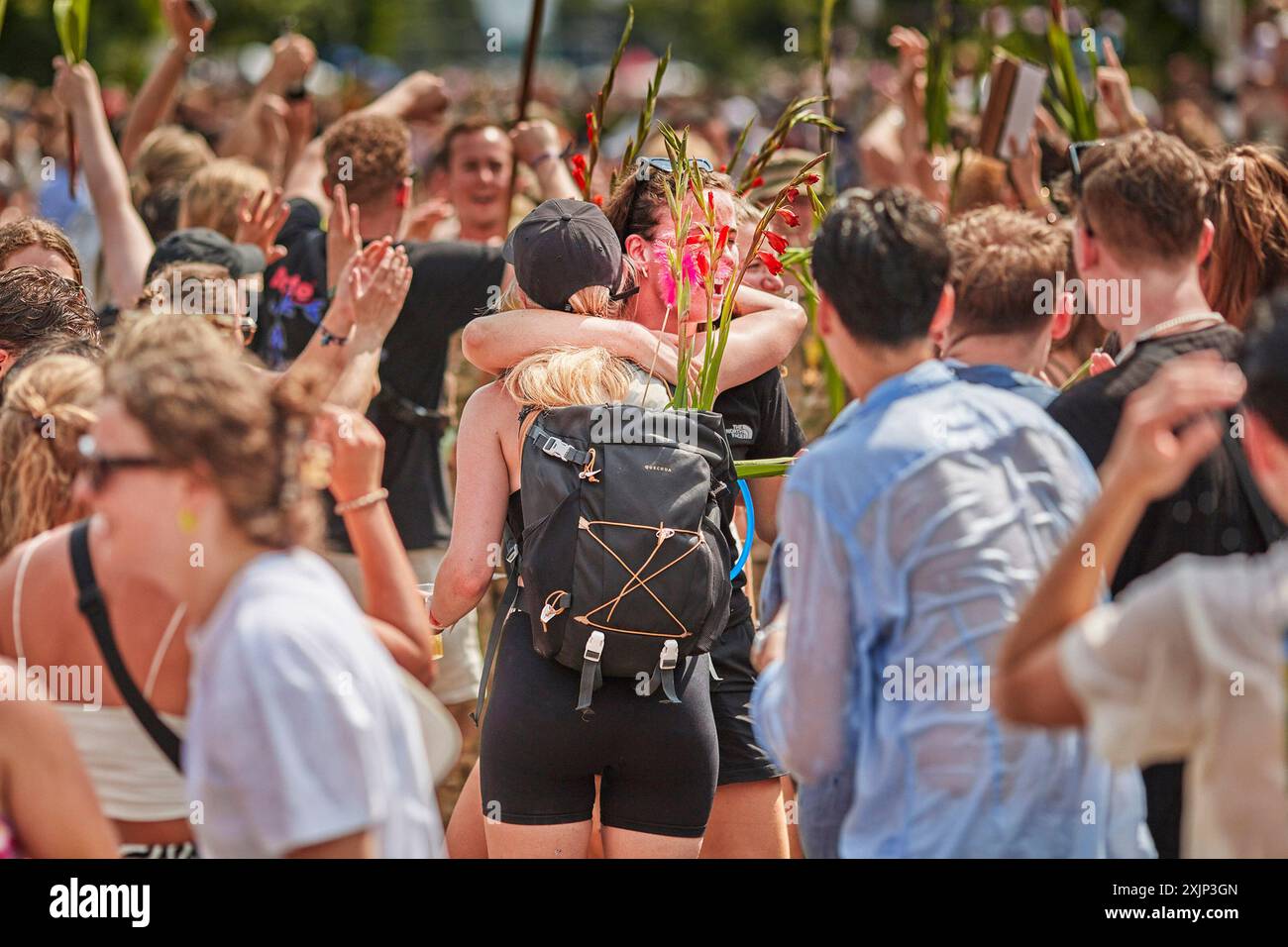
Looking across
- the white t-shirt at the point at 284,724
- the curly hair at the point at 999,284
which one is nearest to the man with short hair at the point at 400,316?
the curly hair at the point at 999,284

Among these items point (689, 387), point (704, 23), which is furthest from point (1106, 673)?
point (704, 23)

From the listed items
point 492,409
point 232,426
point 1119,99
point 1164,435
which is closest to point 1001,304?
point 492,409

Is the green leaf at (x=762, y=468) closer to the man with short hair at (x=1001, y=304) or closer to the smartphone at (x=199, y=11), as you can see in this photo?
the man with short hair at (x=1001, y=304)

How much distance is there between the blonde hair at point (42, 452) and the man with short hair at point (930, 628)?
1.28 metres

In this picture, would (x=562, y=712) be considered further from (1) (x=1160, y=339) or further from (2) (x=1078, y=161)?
(2) (x=1078, y=161)

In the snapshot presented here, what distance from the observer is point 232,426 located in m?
2.03

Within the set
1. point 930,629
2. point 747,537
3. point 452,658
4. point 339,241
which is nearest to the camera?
point 930,629

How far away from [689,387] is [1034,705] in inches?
62.3

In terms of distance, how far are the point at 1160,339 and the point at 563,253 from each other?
1185 mm

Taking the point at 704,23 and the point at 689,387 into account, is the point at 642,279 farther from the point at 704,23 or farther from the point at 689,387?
the point at 704,23

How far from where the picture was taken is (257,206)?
483 centimetres

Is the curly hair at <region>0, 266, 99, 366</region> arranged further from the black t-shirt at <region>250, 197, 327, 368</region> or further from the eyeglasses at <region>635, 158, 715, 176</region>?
the eyeglasses at <region>635, 158, 715, 176</region>

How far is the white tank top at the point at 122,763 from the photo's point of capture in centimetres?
242

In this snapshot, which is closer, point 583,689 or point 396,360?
point 583,689
